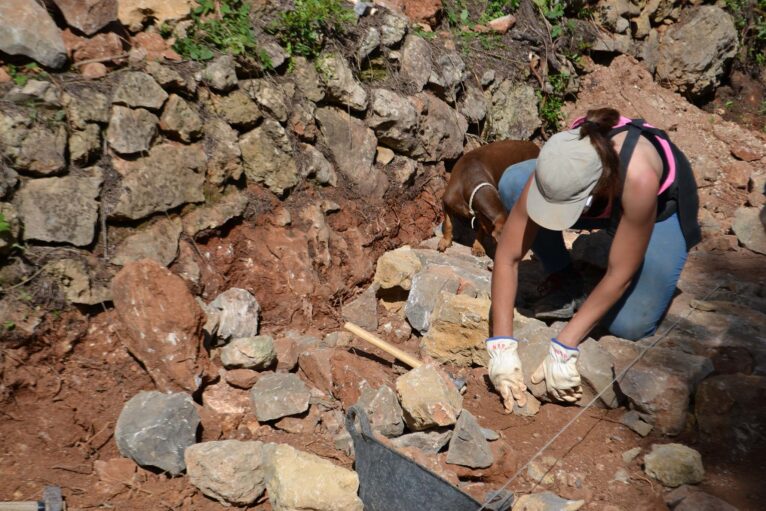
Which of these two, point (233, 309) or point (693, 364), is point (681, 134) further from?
point (233, 309)

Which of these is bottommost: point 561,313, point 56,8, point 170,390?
point 170,390

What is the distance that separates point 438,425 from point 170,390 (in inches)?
49.8

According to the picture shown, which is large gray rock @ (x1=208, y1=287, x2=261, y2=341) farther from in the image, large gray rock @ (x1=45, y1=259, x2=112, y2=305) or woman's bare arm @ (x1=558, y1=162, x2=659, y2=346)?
woman's bare arm @ (x1=558, y1=162, x2=659, y2=346)

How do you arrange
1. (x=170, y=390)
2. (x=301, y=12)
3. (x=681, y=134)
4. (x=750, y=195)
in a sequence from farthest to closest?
(x=681, y=134) < (x=750, y=195) < (x=301, y=12) < (x=170, y=390)

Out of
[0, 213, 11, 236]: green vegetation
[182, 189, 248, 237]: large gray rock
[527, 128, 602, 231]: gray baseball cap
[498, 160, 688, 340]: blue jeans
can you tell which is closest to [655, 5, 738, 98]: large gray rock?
[498, 160, 688, 340]: blue jeans

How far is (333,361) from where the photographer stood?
3.25m

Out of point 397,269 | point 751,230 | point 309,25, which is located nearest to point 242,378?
point 397,269

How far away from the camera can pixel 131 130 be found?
3385 mm

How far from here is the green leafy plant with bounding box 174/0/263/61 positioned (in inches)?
147

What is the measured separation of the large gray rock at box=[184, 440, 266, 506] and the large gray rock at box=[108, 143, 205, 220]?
1332mm

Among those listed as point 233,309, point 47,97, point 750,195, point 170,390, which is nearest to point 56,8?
point 47,97

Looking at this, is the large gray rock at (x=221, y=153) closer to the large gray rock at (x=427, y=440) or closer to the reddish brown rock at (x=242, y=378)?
the reddish brown rock at (x=242, y=378)

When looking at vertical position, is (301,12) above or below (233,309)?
above

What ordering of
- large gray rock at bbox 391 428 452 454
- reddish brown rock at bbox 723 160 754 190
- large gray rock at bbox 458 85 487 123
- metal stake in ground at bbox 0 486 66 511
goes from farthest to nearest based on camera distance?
reddish brown rock at bbox 723 160 754 190
large gray rock at bbox 458 85 487 123
large gray rock at bbox 391 428 452 454
metal stake in ground at bbox 0 486 66 511
